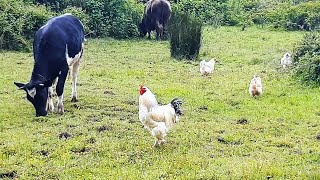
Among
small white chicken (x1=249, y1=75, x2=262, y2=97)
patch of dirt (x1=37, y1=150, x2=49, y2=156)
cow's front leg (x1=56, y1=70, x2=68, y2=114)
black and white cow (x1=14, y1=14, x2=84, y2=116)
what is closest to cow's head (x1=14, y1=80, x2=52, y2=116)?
black and white cow (x1=14, y1=14, x2=84, y2=116)

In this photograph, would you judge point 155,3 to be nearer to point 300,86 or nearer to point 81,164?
point 300,86

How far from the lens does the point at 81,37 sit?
11141 mm

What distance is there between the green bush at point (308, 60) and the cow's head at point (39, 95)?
5.92 meters

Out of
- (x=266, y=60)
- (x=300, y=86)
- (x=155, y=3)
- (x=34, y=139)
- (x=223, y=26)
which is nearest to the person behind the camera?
(x=34, y=139)

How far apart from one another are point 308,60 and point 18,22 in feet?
35.5

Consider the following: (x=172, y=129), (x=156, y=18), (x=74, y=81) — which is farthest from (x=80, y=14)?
(x=172, y=129)

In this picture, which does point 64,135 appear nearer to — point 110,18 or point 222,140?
point 222,140

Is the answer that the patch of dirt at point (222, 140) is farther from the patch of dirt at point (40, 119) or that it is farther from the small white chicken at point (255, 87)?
the small white chicken at point (255, 87)

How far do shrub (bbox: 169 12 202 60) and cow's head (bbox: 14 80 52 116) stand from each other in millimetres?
7782

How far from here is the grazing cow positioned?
2389cm

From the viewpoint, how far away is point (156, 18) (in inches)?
939

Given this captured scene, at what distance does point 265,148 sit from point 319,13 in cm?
1921

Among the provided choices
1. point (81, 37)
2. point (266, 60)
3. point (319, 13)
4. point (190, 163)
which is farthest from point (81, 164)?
point (319, 13)

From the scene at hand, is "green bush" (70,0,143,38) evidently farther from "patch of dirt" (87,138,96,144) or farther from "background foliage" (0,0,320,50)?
"patch of dirt" (87,138,96,144)
